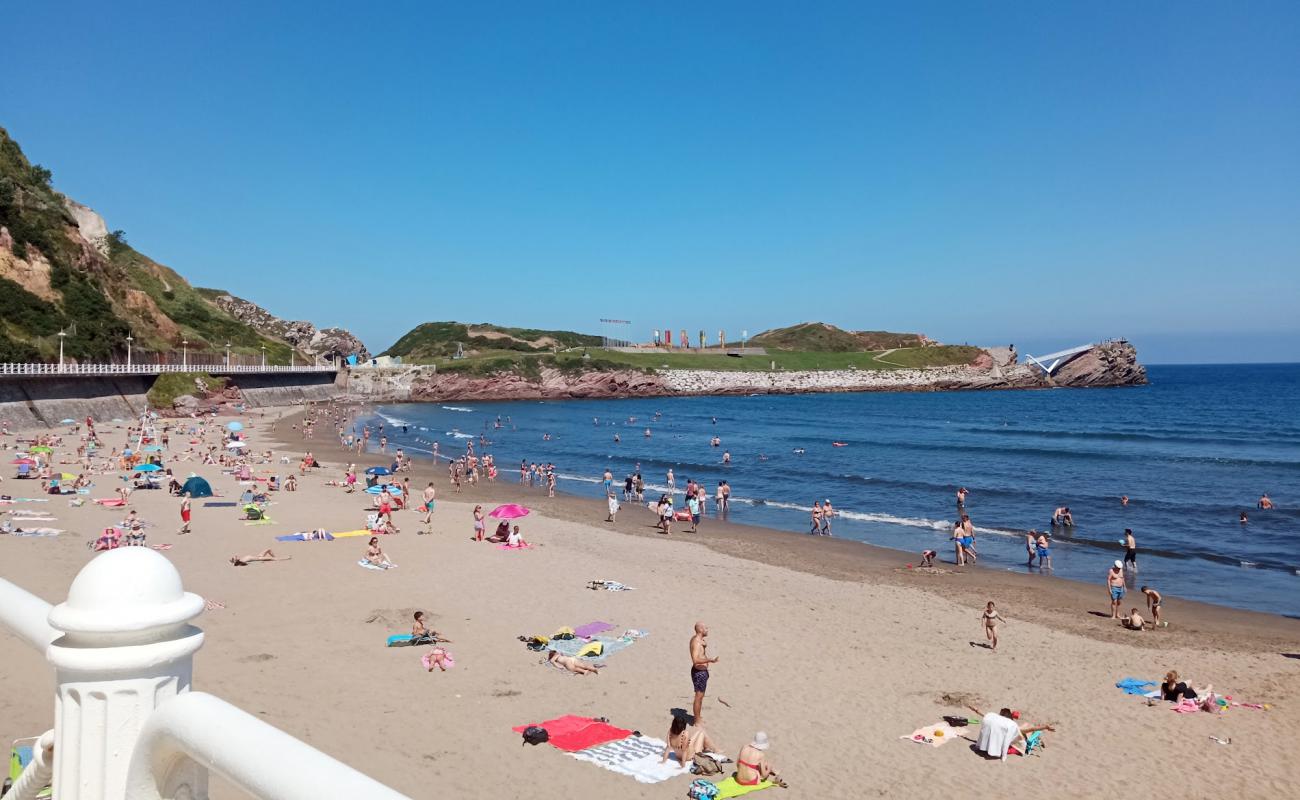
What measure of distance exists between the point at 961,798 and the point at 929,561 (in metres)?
13.6

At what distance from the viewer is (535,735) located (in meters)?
10.3

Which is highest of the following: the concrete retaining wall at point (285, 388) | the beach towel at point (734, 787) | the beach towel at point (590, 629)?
the concrete retaining wall at point (285, 388)

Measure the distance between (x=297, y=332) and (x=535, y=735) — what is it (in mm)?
127335

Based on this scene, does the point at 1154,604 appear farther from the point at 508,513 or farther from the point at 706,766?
the point at 508,513

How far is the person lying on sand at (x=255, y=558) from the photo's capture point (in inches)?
750

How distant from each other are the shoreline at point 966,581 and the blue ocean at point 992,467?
1.19m

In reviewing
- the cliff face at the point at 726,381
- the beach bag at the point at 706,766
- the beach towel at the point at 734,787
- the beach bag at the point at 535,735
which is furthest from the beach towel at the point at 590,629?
the cliff face at the point at 726,381

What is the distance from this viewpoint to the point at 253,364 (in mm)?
90750

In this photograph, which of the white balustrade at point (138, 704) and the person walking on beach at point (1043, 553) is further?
the person walking on beach at point (1043, 553)

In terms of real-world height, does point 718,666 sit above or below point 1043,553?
above

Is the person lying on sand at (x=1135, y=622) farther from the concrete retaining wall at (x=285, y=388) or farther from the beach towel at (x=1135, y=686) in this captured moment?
the concrete retaining wall at (x=285, y=388)

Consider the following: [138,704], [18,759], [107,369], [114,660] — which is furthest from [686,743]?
[107,369]

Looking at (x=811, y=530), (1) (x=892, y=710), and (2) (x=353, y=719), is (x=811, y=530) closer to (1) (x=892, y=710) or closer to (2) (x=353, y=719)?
(1) (x=892, y=710)

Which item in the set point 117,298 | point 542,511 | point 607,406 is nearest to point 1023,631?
point 542,511
